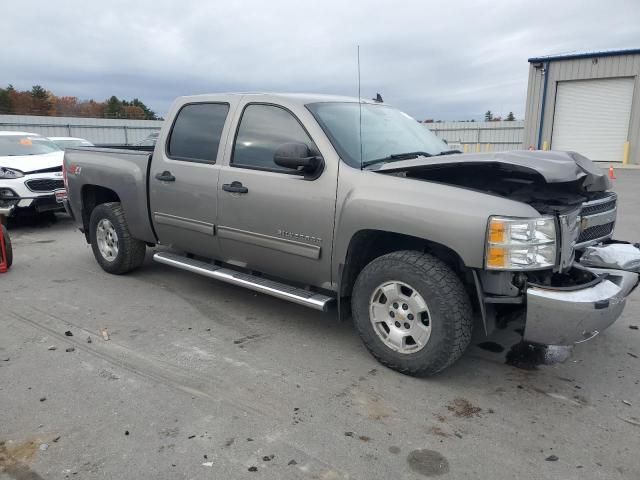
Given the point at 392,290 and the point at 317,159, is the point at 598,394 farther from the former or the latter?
the point at 317,159

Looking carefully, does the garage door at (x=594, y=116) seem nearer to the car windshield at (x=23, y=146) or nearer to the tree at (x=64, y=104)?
the car windshield at (x=23, y=146)

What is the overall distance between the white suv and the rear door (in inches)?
175

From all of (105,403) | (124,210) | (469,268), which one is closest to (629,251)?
(469,268)

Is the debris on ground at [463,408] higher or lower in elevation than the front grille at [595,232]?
lower

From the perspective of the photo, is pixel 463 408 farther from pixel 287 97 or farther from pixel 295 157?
pixel 287 97

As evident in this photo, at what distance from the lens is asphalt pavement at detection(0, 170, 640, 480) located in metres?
2.59

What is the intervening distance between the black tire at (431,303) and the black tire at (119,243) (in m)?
3.12

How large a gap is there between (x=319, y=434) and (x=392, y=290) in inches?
41.5

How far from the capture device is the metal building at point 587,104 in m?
22.3

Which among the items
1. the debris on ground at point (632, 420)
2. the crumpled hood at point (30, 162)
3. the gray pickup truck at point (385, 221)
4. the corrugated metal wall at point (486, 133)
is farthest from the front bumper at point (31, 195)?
the corrugated metal wall at point (486, 133)

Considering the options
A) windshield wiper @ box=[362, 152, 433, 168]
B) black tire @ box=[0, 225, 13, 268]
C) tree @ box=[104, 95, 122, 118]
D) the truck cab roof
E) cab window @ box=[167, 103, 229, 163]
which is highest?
tree @ box=[104, 95, 122, 118]

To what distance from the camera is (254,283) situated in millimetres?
4203

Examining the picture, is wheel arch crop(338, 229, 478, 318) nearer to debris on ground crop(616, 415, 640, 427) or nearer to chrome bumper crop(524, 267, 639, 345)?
chrome bumper crop(524, 267, 639, 345)

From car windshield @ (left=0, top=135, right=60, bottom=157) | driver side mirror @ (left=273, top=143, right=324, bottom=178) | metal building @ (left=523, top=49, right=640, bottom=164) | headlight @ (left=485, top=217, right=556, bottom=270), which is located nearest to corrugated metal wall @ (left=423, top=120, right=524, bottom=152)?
metal building @ (left=523, top=49, right=640, bottom=164)
